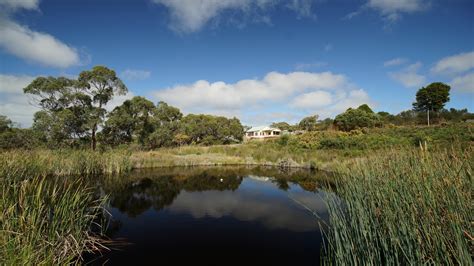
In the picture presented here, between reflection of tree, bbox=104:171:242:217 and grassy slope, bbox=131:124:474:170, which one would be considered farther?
grassy slope, bbox=131:124:474:170

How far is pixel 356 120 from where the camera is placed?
27672 millimetres

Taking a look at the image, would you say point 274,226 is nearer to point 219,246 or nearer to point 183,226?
point 219,246

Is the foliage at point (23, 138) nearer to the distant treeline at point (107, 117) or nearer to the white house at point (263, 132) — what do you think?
the distant treeline at point (107, 117)

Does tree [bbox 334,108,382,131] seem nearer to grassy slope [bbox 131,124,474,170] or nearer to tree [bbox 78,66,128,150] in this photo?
grassy slope [bbox 131,124,474,170]

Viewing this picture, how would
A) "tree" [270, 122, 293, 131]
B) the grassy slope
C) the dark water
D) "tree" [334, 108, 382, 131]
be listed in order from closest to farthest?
the dark water → the grassy slope → "tree" [334, 108, 382, 131] → "tree" [270, 122, 293, 131]

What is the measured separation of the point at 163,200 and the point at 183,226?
9.70 feet

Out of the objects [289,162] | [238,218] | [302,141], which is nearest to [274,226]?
[238,218]

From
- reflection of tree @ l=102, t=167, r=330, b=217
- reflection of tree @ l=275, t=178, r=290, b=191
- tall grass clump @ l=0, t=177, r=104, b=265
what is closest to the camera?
tall grass clump @ l=0, t=177, r=104, b=265

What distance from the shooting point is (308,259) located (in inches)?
181

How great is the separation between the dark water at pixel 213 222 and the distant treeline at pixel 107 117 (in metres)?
9.27

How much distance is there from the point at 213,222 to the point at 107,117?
17.8 meters

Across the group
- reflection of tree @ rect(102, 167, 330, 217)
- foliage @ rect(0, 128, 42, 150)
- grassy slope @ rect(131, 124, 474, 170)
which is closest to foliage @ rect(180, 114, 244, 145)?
grassy slope @ rect(131, 124, 474, 170)

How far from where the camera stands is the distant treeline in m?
16.9

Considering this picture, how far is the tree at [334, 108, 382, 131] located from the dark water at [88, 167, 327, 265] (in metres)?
19.0
